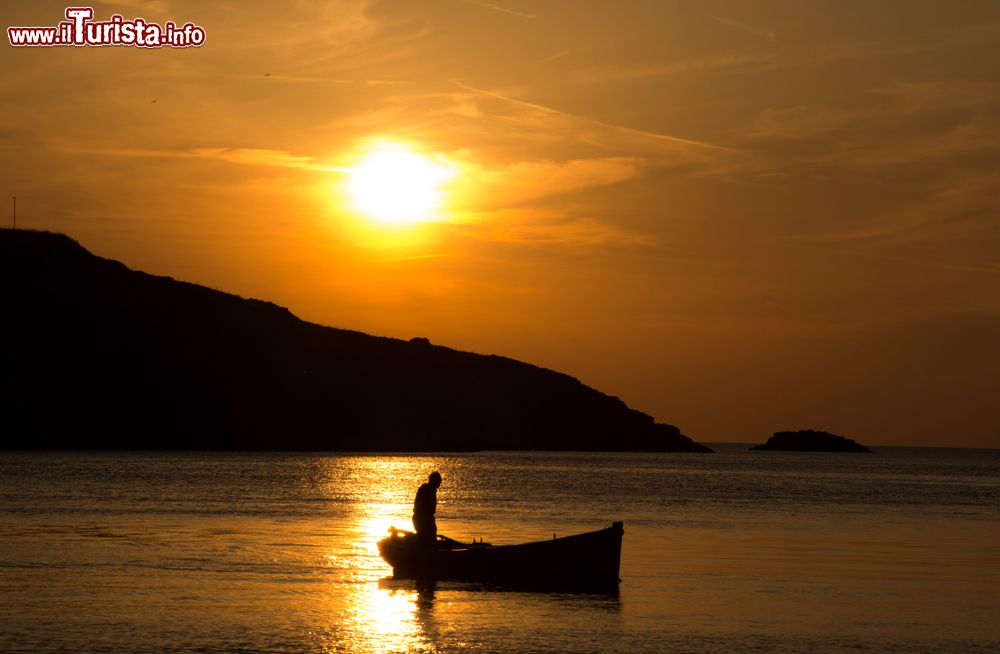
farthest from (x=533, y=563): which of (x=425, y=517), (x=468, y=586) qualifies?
(x=425, y=517)

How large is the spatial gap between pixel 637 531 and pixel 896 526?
1743 centimetres

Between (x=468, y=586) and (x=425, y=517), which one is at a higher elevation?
(x=425, y=517)

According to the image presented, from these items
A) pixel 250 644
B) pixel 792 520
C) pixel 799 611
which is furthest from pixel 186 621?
pixel 792 520

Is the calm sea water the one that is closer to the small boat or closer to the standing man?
the small boat

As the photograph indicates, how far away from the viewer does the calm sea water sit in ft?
91.0

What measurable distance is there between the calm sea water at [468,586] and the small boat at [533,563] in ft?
2.43

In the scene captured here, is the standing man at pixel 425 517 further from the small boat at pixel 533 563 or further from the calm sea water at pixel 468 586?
the calm sea water at pixel 468 586

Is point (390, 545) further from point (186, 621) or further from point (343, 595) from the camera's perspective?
point (186, 621)

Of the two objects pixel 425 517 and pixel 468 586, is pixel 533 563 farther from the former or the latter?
pixel 425 517

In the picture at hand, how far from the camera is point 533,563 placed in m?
35.9

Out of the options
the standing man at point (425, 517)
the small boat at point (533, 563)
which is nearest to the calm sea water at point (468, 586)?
the small boat at point (533, 563)

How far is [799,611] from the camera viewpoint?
107ft

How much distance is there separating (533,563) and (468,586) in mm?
1947

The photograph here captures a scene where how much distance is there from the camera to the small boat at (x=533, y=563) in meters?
35.9
